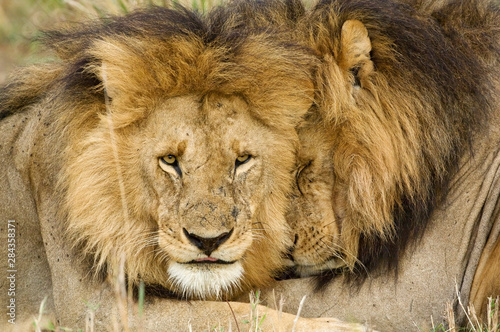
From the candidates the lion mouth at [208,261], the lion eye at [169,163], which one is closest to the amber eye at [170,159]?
the lion eye at [169,163]

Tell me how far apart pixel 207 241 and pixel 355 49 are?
4.45 feet

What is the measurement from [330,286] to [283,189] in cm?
66

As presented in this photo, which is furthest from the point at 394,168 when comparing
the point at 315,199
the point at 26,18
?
the point at 26,18

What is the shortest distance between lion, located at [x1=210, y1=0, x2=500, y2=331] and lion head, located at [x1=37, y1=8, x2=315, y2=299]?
184 mm

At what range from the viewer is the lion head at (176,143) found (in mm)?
4211

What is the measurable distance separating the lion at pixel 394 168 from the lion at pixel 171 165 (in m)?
0.18

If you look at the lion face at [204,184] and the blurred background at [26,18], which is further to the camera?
the blurred background at [26,18]

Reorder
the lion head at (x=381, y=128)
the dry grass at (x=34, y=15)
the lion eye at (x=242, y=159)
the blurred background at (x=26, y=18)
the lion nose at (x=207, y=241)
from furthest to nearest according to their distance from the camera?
1. the blurred background at (x=26, y=18)
2. the dry grass at (x=34, y=15)
3. the lion head at (x=381, y=128)
4. the lion eye at (x=242, y=159)
5. the lion nose at (x=207, y=241)

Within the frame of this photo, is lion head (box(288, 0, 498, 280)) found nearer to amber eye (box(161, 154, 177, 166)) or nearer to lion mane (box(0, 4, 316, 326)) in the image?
lion mane (box(0, 4, 316, 326))

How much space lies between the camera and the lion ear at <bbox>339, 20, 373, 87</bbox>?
4.41 meters

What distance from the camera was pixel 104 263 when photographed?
4.46 metres

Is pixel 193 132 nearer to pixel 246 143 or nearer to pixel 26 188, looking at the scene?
pixel 246 143

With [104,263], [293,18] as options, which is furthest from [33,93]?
[293,18]

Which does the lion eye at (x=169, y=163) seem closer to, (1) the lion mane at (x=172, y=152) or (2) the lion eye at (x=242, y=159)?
(1) the lion mane at (x=172, y=152)
